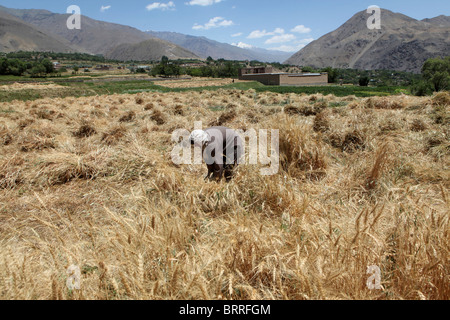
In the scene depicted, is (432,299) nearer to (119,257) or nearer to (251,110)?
(119,257)

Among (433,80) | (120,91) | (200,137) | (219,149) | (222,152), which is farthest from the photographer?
(433,80)

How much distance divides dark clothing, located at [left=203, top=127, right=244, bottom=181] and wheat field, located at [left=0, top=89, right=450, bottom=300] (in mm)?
399

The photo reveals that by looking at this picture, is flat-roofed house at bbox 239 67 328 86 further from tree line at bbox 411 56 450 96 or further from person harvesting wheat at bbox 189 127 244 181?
person harvesting wheat at bbox 189 127 244 181

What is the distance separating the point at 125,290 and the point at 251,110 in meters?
10.6

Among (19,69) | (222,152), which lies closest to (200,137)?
(222,152)

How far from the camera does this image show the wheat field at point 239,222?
1.80 meters

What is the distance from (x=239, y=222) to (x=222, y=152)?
6.18 ft

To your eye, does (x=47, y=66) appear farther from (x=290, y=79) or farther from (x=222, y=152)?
(x=222, y=152)

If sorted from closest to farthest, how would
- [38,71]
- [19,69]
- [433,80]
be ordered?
1. [433,80]
2. [19,69]
3. [38,71]

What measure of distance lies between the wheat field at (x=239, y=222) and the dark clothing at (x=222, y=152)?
1.31 feet

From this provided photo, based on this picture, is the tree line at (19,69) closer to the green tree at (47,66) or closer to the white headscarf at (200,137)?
the green tree at (47,66)

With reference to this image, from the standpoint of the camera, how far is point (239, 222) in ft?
8.27

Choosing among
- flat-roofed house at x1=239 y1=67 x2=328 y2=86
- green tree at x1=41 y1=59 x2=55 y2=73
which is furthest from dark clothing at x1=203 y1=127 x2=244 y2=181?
green tree at x1=41 y1=59 x2=55 y2=73

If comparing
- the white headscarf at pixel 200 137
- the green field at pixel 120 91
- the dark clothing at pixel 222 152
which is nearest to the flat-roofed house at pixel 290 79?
the green field at pixel 120 91
